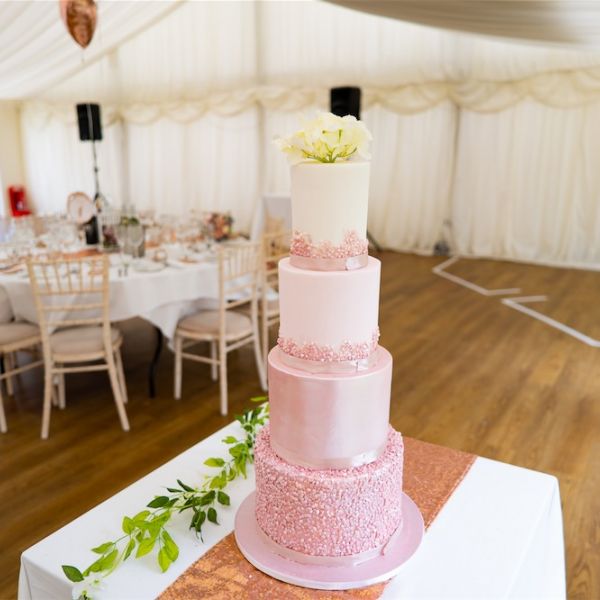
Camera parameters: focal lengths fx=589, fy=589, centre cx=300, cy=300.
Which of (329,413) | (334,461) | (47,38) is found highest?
(47,38)

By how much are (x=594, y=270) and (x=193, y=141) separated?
21.6ft

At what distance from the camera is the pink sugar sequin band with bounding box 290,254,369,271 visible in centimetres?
120

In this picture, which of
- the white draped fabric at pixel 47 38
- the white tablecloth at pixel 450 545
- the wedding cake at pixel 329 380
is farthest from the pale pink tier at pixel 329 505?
the white draped fabric at pixel 47 38

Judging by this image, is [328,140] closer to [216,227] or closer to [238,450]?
[238,450]

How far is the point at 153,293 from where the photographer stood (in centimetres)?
341

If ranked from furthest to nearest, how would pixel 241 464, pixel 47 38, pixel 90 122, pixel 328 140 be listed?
pixel 47 38
pixel 90 122
pixel 241 464
pixel 328 140

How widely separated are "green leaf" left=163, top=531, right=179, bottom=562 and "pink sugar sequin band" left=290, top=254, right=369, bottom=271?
65 cm

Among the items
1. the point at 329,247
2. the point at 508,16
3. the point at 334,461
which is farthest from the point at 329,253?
the point at 508,16

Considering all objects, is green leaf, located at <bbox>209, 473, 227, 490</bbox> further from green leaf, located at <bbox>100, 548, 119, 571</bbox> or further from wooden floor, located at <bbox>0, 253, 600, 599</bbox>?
wooden floor, located at <bbox>0, 253, 600, 599</bbox>

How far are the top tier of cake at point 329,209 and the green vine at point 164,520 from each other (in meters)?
0.65

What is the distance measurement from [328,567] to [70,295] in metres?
2.43

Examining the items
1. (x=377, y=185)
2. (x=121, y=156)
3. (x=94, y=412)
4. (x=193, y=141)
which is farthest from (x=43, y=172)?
(x=94, y=412)

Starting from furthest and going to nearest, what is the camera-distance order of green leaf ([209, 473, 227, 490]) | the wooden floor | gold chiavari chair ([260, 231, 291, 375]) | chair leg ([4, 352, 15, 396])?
chair leg ([4, 352, 15, 396])
gold chiavari chair ([260, 231, 291, 375])
the wooden floor
green leaf ([209, 473, 227, 490])

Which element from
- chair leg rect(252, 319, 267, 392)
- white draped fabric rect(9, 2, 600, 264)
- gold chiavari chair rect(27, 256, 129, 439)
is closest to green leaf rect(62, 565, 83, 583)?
gold chiavari chair rect(27, 256, 129, 439)
